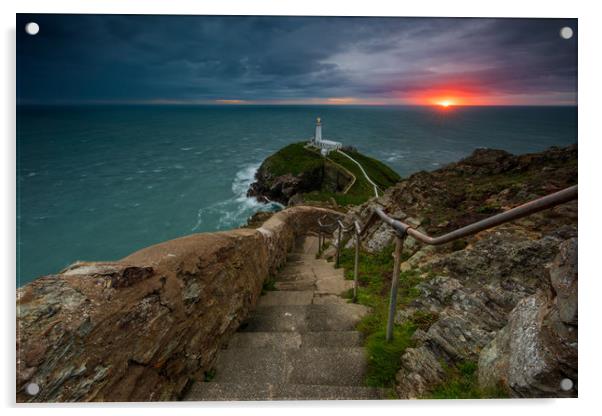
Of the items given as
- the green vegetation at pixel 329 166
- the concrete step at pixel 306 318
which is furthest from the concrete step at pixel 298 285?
the green vegetation at pixel 329 166

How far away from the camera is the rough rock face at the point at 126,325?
91.1 inches

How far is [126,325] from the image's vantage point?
2621mm

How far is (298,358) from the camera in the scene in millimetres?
3295

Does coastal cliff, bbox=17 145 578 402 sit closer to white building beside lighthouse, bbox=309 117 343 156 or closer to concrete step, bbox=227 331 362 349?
concrete step, bbox=227 331 362 349

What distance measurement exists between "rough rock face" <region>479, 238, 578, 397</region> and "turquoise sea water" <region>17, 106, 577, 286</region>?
7.39 feet

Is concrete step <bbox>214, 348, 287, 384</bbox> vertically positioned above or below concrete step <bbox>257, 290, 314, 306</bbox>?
above

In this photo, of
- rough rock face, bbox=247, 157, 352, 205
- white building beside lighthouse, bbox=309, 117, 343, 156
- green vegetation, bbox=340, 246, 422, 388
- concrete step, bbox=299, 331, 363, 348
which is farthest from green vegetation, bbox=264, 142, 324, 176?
concrete step, bbox=299, 331, 363, 348

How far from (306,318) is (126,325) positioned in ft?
8.07

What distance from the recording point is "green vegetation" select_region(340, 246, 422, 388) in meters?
3.00

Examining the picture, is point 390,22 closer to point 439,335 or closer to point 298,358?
point 439,335

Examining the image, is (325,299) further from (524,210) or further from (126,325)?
(524,210)

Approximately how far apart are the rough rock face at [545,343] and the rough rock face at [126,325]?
269 centimetres

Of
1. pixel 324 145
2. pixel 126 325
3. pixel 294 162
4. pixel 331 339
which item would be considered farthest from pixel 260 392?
pixel 324 145

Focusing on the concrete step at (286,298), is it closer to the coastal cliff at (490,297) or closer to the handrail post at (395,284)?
the coastal cliff at (490,297)
